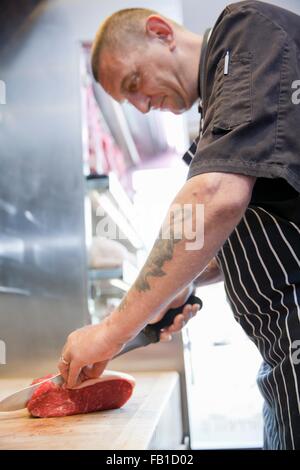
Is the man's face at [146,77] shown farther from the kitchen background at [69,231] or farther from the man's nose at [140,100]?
the kitchen background at [69,231]

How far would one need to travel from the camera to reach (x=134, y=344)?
4.20 feet

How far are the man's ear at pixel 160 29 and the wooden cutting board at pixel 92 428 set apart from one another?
30.8 inches

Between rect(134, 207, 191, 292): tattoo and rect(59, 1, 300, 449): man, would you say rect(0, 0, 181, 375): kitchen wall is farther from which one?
rect(134, 207, 191, 292): tattoo

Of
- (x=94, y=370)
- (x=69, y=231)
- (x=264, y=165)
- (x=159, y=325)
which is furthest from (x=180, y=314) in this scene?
(x=69, y=231)

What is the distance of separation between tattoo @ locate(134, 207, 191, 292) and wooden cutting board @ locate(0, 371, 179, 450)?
10.1 inches

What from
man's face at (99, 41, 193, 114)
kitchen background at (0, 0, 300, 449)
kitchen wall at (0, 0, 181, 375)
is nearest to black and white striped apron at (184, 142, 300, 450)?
man's face at (99, 41, 193, 114)

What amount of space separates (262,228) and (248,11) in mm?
373

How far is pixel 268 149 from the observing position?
80 centimetres

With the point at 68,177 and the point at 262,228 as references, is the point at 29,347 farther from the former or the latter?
the point at 262,228

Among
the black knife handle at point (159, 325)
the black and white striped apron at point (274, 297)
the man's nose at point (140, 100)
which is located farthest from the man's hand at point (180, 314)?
the man's nose at point (140, 100)

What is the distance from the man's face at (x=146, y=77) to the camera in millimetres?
1166

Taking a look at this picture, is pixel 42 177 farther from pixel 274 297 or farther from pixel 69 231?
pixel 274 297

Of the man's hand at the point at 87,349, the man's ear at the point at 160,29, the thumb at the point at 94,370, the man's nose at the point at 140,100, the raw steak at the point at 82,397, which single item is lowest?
the raw steak at the point at 82,397
